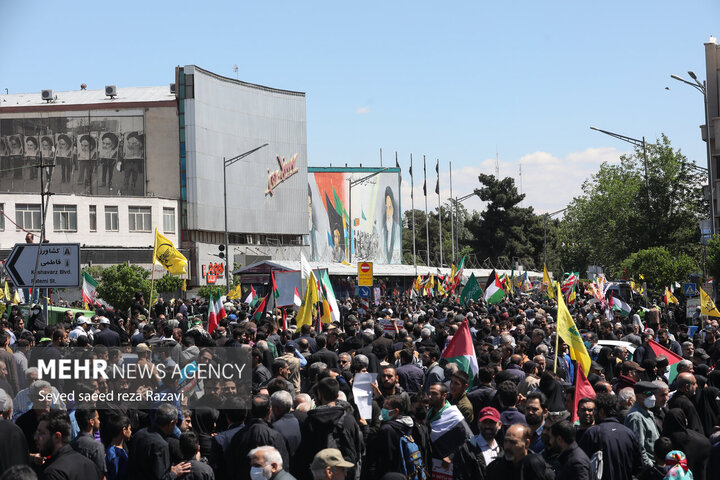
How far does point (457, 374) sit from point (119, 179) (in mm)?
69148

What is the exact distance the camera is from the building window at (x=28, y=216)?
63312 millimetres

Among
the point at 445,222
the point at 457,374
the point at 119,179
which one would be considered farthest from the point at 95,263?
the point at 445,222

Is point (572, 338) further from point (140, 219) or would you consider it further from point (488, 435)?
point (140, 219)

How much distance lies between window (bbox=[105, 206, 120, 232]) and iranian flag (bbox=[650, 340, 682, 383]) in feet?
191

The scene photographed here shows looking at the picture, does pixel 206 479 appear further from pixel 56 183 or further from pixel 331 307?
pixel 56 183

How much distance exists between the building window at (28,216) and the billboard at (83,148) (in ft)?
34.7

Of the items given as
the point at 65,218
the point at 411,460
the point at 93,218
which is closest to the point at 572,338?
the point at 411,460

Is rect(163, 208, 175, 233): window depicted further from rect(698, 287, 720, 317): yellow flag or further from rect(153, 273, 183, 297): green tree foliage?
rect(698, 287, 720, 317): yellow flag

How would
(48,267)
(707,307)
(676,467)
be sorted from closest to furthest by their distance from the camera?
1. (676,467)
2. (48,267)
3. (707,307)

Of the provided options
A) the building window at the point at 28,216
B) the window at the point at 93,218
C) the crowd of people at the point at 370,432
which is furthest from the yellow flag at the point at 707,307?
the window at the point at 93,218

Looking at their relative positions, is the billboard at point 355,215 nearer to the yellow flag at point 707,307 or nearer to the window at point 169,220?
the window at point 169,220

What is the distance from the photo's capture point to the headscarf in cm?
674

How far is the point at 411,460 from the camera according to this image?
7672 mm

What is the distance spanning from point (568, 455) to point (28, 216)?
6153cm
